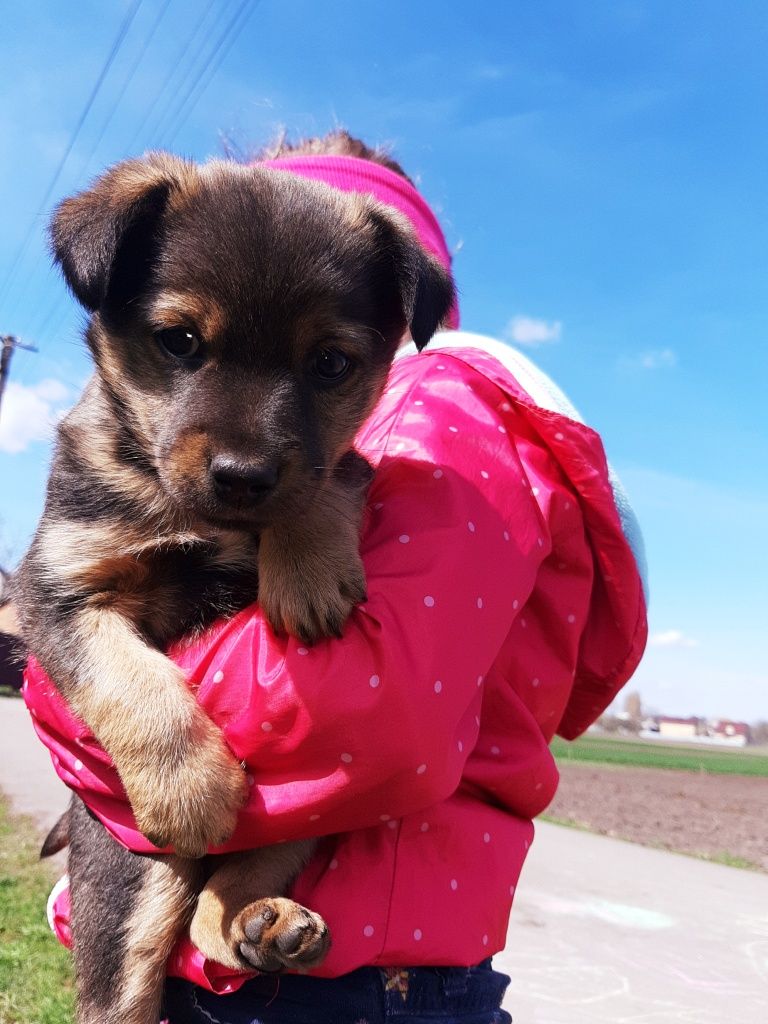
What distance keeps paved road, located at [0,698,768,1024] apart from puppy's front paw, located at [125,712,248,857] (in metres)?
3.18

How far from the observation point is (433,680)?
1732mm

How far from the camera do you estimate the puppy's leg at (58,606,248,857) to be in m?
1.85

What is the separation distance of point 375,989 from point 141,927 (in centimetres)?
54

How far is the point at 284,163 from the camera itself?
2.89m

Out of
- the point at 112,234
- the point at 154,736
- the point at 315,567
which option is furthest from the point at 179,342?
the point at 154,736

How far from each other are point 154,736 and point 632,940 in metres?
4.80

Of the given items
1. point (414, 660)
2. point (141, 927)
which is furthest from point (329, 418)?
point (141, 927)

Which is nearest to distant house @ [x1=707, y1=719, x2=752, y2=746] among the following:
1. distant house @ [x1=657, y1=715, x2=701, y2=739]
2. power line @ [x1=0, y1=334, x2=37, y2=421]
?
distant house @ [x1=657, y1=715, x2=701, y2=739]

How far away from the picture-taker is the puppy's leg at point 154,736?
185 cm

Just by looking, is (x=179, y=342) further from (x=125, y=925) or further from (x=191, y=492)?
(x=125, y=925)

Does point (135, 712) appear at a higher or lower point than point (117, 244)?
lower

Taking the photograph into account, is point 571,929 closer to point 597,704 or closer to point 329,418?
point 597,704

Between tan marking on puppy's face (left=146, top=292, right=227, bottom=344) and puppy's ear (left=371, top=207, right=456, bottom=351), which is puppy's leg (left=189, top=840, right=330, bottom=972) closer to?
tan marking on puppy's face (left=146, top=292, right=227, bottom=344)

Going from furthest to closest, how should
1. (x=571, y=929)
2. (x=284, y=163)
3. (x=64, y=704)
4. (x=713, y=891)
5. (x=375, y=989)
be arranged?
(x=713, y=891), (x=571, y=929), (x=284, y=163), (x=64, y=704), (x=375, y=989)
